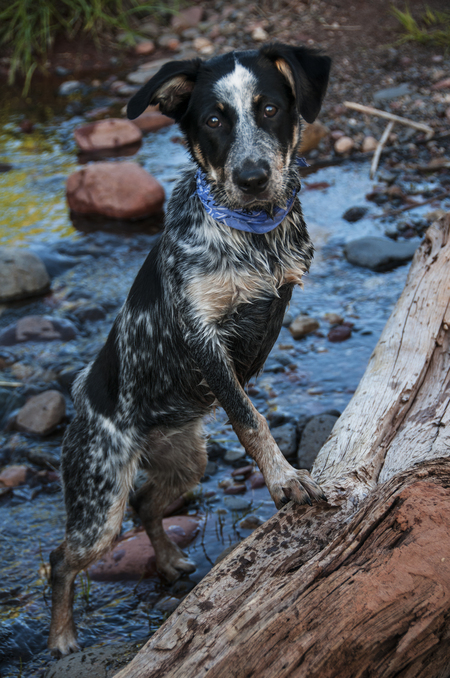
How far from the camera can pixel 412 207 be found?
638 centimetres

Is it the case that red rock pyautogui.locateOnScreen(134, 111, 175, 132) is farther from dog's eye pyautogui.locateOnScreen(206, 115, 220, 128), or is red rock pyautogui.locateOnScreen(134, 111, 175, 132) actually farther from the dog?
dog's eye pyautogui.locateOnScreen(206, 115, 220, 128)

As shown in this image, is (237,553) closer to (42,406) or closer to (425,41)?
(42,406)

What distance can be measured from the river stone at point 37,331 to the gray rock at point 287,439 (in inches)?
88.2

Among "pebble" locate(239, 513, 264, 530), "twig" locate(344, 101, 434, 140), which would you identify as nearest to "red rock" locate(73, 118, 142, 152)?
"twig" locate(344, 101, 434, 140)

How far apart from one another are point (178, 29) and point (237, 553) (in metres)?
10.4

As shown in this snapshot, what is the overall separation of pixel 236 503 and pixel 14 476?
145 cm

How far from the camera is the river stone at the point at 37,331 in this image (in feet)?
18.3

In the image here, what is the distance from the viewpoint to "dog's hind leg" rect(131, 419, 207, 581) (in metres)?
3.42

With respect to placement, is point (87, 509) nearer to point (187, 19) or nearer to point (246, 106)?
point (246, 106)

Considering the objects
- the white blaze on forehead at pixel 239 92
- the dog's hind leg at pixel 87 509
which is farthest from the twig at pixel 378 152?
the dog's hind leg at pixel 87 509

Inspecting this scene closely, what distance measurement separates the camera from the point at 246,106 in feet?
9.06

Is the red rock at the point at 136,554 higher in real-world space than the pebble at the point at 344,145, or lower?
lower

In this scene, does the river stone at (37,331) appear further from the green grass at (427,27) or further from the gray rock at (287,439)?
the green grass at (427,27)

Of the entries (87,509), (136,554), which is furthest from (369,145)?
(87,509)
